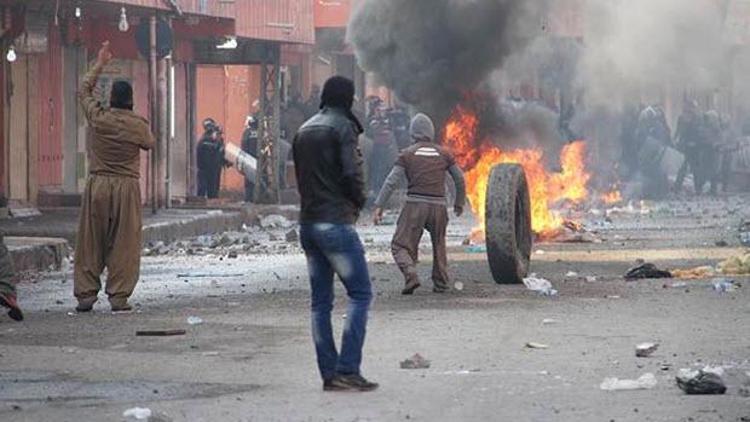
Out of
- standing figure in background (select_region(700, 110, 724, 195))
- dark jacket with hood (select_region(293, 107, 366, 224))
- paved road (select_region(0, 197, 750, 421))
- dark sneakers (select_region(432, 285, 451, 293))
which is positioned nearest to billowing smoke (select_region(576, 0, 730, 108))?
standing figure in background (select_region(700, 110, 724, 195))

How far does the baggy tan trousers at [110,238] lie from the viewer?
15961 millimetres

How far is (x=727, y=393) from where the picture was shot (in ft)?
34.9

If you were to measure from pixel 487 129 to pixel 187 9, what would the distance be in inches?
225

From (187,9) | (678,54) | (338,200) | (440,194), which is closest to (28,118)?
(187,9)

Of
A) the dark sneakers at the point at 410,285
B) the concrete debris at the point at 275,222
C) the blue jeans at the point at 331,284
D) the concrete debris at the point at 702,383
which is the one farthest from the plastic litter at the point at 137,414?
the concrete debris at the point at 275,222

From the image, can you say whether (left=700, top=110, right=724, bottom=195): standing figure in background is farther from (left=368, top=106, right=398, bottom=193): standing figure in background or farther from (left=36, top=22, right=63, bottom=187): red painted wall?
(left=36, top=22, right=63, bottom=187): red painted wall

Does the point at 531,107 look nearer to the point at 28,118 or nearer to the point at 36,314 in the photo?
the point at 28,118

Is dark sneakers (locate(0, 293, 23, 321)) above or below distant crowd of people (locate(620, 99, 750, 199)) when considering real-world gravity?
above

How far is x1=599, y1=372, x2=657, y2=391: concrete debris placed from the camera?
10.8 metres

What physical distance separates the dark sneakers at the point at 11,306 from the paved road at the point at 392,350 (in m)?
0.10

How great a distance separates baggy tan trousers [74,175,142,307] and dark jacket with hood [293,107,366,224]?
496 centimetres

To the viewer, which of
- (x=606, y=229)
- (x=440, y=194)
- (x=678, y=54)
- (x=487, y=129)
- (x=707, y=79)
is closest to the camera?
(x=440, y=194)

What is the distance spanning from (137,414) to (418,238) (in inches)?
330

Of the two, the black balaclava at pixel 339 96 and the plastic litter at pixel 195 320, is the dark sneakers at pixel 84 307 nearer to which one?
the plastic litter at pixel 195 320
